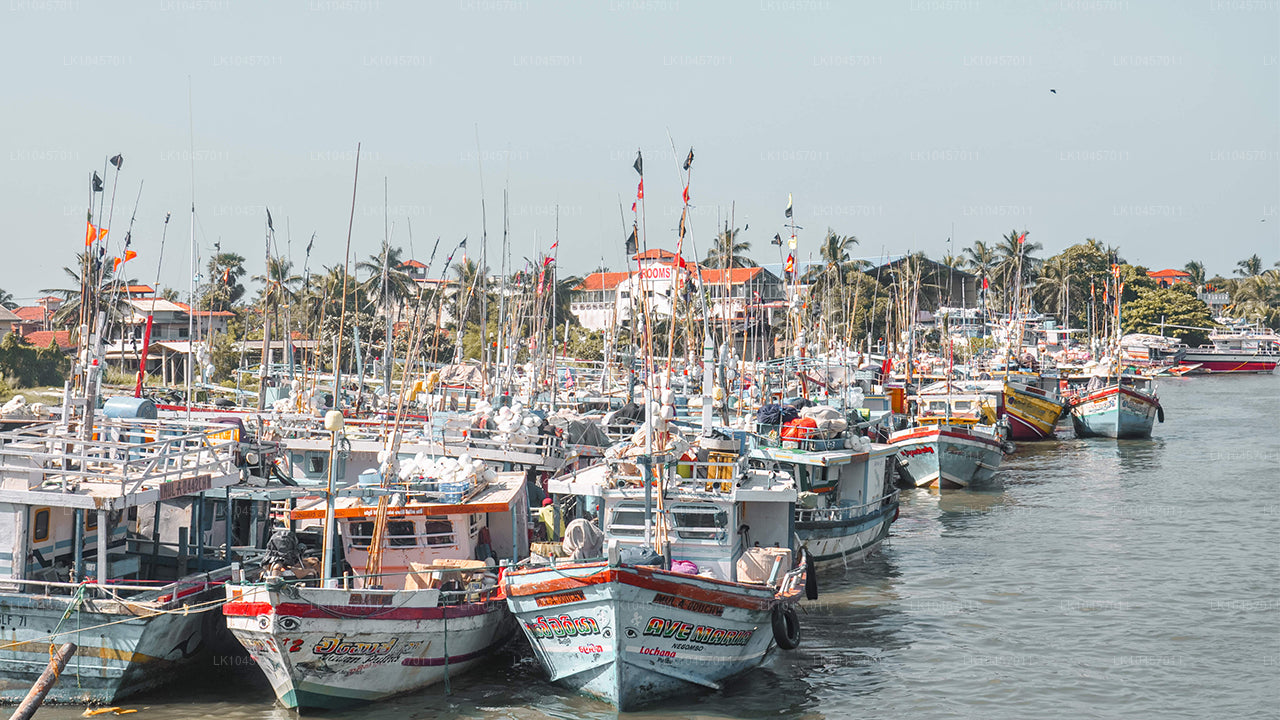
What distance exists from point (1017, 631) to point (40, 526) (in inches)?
710

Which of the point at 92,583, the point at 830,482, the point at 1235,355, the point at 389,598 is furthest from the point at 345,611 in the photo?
the point at 1235,355

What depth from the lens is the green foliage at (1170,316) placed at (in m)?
119

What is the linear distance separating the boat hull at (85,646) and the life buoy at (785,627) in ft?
29.3

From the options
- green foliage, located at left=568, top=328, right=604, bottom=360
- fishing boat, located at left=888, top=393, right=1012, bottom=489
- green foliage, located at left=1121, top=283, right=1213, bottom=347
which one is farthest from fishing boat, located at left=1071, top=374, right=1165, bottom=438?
green foliage, located at left=1121, top=283, right=1213, bottom=347

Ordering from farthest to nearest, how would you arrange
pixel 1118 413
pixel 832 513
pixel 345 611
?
pixel 1118 413, pixel 832 513, pixel 345 611

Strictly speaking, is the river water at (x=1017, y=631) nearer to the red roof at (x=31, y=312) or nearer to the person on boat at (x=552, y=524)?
the person on boat at (x=552, y=524)

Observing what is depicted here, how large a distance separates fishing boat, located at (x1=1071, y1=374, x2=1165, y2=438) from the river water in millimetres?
17025

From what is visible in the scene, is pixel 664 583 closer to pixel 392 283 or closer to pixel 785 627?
pixel 785 627

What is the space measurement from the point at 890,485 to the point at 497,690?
1624 cm

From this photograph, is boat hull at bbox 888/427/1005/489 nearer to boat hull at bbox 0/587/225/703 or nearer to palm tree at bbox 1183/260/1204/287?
boat hull at bbox 0/587/225/703

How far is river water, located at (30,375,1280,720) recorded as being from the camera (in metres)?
18.9

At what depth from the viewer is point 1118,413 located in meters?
59.0

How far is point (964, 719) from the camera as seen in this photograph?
18688 mm

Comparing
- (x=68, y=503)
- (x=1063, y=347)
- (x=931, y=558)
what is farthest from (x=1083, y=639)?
(x=1063, y=347)
